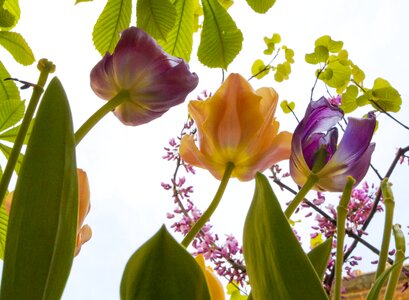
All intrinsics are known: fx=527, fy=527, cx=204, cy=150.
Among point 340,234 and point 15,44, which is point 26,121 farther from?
point 15,44

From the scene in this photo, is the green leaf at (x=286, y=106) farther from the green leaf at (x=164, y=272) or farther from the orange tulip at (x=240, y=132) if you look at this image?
the green leaf at (x=164, y=272)

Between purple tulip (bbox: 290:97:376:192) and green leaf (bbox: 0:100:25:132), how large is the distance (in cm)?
27

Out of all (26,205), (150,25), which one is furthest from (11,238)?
(150,25)

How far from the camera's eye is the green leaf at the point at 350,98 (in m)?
1.18

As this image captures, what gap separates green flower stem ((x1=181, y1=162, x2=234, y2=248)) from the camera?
1.03ft

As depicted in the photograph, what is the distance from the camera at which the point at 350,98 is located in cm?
118

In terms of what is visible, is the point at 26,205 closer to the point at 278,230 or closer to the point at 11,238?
the point at 11,238

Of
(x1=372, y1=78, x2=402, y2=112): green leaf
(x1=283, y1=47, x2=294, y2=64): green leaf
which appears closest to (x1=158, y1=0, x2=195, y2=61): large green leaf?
(x1=372, y1=78, x2=402, y2=112): green leaf

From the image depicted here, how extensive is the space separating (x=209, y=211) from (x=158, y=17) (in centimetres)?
27

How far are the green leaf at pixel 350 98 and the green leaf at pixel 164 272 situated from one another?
991 millimetres

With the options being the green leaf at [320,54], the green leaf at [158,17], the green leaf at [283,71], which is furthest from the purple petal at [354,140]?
the green leaf at [283,71]

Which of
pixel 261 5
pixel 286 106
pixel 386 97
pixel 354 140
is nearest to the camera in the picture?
pixel 354 140

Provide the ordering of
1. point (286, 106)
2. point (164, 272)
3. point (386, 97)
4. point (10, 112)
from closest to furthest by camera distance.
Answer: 1. point (164, 272)
2. point (10, 112)
3. point (386, 97)
4. point (286, 106)

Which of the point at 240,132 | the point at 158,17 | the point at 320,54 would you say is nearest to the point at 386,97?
the point at 320,54
